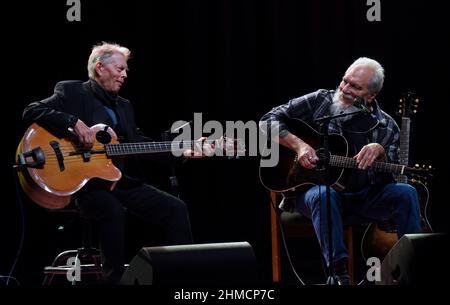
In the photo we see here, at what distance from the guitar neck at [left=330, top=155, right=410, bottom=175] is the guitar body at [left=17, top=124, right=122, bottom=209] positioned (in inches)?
49.5

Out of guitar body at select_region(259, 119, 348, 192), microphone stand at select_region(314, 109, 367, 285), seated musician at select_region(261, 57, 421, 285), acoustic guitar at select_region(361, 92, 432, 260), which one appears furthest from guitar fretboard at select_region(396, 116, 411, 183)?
microphone stand at select_region(314, 109, 367, 285)

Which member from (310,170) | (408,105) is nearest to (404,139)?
(408,105)

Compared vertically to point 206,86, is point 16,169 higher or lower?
lower

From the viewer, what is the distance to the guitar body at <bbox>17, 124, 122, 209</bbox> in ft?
12.6

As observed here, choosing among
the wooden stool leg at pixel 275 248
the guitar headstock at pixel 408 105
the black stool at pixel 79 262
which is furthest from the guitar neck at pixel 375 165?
the black stool at pixel 79 262

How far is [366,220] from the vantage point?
4.21 metres

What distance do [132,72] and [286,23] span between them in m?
1.24

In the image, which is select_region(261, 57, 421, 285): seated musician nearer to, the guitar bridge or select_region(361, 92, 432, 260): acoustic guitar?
select_region(361, 92, 432, 260): acoustic guitar

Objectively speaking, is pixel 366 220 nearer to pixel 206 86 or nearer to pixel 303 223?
pixel 303 223

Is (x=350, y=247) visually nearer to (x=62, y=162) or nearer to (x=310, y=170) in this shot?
(x=310, y=170)

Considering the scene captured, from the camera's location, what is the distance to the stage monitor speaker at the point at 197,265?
8.91 feet

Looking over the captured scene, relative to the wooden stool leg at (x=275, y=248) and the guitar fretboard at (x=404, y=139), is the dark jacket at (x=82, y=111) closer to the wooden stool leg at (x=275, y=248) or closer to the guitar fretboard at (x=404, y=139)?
the wooden stool leg at (x=275, y=248)

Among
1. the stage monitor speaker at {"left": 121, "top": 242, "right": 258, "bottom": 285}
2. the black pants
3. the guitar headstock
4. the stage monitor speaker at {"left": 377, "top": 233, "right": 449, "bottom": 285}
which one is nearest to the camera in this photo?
the stage monitor speaker at {"left": 377, "top": 233, "right": 449, "bottom": 285}
